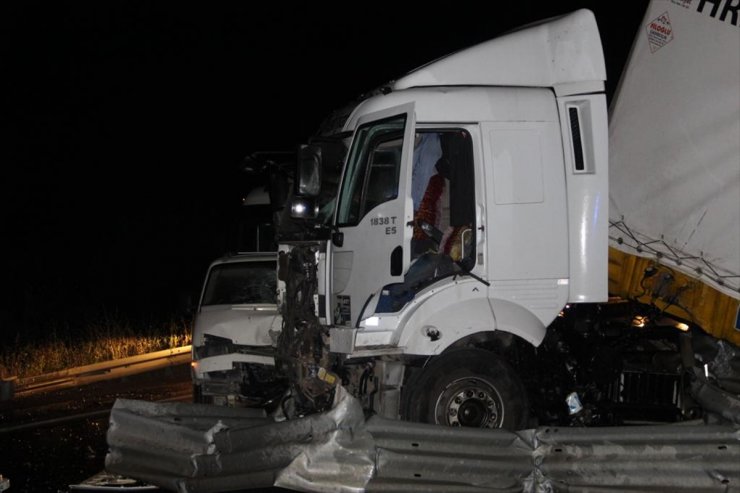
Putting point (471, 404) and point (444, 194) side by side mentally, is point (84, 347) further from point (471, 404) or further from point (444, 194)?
point (471, 404)

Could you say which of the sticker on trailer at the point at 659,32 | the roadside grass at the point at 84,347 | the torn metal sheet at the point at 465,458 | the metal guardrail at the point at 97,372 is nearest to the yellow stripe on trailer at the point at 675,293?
the torn metal sheet at the point at 465,458

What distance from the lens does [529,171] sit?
7344 mm

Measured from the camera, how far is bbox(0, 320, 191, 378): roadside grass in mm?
14500

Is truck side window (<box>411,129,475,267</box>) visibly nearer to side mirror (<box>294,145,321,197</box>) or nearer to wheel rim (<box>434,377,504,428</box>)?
side mirror (<box>294,145,321,197</box>)

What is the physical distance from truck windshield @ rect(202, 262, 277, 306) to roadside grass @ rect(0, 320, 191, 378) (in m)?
4.34

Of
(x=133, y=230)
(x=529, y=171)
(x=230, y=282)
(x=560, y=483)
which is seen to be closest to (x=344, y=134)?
(x=529, y=171)

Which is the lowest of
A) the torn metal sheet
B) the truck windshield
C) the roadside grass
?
the roadside grass

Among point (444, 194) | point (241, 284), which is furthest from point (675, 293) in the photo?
point (241, 284)

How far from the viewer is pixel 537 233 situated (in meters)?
7.32

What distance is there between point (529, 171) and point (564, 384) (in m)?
1.76

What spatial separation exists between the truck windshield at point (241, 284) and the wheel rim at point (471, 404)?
13.7ft

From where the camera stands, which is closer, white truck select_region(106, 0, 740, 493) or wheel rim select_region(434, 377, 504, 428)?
white truck select_region(106, 0, 740, 493)

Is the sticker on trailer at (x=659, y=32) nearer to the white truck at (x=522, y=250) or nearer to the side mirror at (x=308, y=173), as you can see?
the white truck at (x=522, y=250)

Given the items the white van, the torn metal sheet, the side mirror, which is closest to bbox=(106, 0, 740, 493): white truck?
the side mirror
